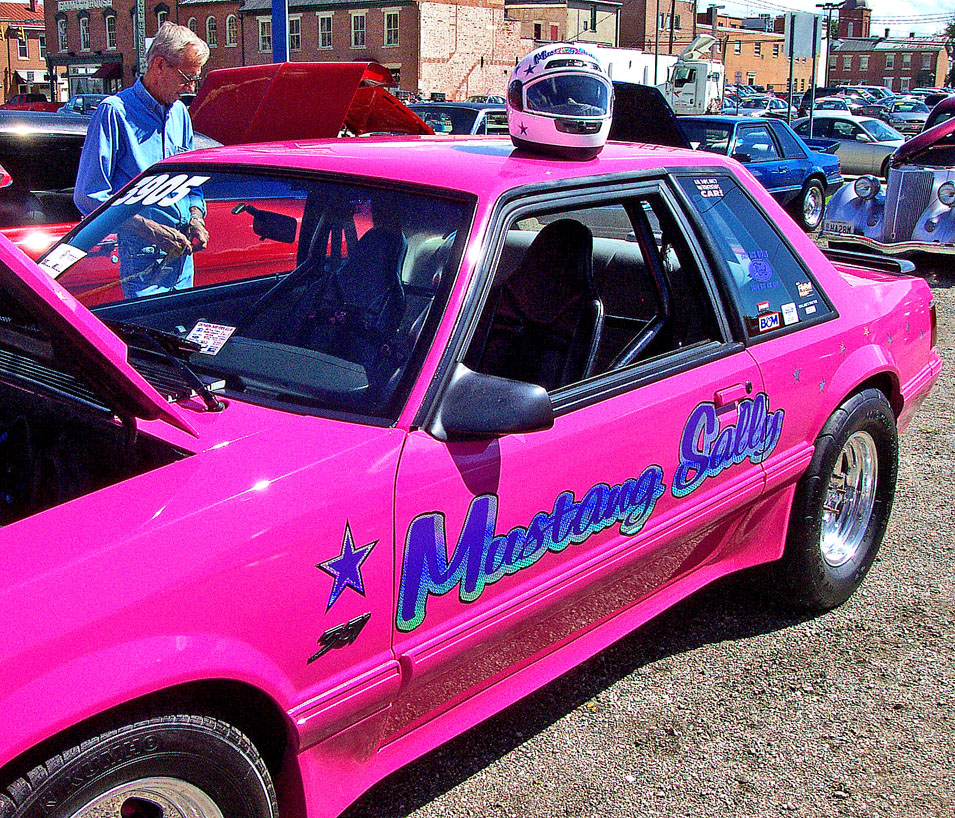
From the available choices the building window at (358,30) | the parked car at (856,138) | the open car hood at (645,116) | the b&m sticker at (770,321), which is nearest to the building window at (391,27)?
the building window at (358,30)

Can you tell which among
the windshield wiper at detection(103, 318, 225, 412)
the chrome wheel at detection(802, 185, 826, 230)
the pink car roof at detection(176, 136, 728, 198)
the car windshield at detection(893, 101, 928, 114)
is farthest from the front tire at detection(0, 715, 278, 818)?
the car windshield at detection(893, 101, 928, 114)

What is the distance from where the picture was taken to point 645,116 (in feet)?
16.6

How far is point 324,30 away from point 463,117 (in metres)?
51.6

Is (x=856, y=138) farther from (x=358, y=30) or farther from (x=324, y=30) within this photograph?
(x=324, y=30)

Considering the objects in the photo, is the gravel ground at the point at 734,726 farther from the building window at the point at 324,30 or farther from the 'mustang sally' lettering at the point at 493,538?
the building window at the point at 324,30

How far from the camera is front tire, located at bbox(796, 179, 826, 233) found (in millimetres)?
13870

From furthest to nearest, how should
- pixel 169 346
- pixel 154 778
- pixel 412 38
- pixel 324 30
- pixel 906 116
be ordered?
pixel 324 30, pixel 412 38, pixel 906 116, pixel 169 346, pixel 154 778

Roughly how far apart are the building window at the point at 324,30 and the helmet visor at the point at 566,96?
62.6 meters

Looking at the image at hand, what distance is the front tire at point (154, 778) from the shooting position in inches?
60.3

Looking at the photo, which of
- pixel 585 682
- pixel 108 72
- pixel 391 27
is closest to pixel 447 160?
pixel 585 682

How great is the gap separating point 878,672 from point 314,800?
2000 mm

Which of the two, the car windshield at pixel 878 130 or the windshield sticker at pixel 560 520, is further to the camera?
the car windshield at pixel 878 130

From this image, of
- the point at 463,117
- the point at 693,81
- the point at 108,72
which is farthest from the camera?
the point at 108,72

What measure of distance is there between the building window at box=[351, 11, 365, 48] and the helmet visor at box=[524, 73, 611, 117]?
59.9m
